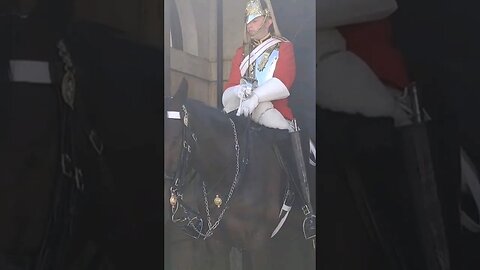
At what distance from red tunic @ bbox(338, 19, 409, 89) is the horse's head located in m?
1.46

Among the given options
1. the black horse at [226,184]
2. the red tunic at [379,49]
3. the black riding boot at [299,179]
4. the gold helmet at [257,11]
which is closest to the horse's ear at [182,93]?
the black horse at [226,184]

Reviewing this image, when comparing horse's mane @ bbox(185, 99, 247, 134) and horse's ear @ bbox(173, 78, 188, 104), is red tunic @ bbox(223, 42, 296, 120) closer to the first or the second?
horse's mane @ bbox(185, 99, 247, 134)

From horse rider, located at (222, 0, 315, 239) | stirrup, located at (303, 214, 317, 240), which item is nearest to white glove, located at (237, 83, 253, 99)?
horse rider, located at (222, 0, 315, 239)

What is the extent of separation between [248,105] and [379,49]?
1142 mm

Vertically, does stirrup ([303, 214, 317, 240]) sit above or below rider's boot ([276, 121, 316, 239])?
below

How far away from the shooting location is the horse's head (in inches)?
211

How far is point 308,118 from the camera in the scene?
5000mm

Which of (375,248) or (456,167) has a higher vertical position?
(456,167)

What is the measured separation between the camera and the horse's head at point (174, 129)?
5359 millimetres
